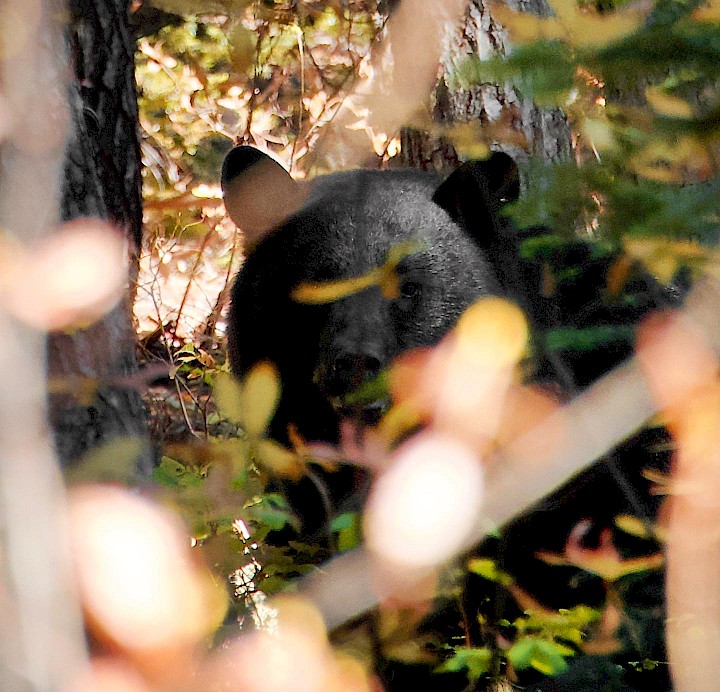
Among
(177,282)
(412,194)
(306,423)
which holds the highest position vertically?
(177,282)

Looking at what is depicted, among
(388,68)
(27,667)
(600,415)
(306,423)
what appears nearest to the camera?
(27,667)

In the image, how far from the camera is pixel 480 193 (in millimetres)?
4219

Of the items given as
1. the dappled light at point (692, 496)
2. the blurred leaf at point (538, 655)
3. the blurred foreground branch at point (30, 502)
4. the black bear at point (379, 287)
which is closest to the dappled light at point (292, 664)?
the blurred leaf at point (538, 655)

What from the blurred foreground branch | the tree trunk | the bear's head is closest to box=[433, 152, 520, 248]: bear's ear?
the bear's head

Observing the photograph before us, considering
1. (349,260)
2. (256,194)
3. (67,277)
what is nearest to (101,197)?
(67,277)

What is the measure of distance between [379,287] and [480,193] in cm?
56

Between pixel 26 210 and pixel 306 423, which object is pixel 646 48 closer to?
pixel 26 210

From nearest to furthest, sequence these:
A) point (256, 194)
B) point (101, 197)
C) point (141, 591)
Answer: point (141, 591) → point (101, 197) → point (256, 194)

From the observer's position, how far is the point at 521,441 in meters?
2.33

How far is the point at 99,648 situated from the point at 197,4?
4.37 feet

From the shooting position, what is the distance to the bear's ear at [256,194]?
4.40 metres

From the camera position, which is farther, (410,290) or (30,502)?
(410,290)

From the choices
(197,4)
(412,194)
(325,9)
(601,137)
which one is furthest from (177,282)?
(601,137)

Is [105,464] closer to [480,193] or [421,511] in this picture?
[421,511]
